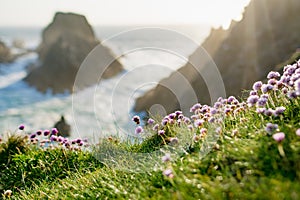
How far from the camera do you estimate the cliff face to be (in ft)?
95.8

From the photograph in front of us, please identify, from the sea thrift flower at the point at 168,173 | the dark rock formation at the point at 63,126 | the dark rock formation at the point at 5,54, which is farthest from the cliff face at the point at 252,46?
the dark rock formation at the point at 5,54

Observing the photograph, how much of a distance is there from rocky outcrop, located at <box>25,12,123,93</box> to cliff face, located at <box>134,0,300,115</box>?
82.5ft

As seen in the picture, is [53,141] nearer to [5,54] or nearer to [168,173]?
[168,173]

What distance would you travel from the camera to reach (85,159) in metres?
7.08

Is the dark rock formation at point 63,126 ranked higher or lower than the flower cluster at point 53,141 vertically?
lower

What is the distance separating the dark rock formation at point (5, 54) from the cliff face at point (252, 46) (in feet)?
84.7

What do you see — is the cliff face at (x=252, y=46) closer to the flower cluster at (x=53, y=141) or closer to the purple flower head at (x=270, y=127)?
the flower cluster at (x=53, y=141)

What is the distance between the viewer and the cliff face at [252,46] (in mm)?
29203

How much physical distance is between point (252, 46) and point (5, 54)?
117 ft

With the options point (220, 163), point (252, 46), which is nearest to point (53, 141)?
point (220, 163)

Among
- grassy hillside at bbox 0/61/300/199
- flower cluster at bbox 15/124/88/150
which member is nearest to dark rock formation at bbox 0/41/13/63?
flower cluster at bbox 15/124/88/150

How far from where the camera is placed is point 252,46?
32406 mm

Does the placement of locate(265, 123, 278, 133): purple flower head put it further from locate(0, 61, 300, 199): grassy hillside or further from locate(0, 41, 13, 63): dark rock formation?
locate(0, 41, 13, 63): dark rock formation

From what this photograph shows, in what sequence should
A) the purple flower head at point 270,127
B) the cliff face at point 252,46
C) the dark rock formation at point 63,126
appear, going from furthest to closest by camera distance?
1. the cliff face at point 252,46
2. the dark rock formation at point 63,126
3. the purple flower head at point 270,127
